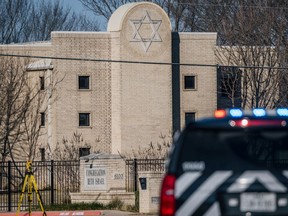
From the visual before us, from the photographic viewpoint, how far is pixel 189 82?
170 ft

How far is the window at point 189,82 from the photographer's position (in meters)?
51.7

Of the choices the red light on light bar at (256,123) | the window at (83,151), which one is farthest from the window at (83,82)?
the red light on light bar at (256,123)

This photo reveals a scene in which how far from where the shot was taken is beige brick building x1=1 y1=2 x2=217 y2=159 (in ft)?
163

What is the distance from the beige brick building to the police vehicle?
3854 cm

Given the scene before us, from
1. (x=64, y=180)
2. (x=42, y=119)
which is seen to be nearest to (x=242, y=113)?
(x=64, y=180)

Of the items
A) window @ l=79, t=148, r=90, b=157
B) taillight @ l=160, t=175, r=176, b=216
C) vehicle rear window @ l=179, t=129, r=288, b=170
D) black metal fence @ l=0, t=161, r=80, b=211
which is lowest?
black metal fence @ l=0, t=161, r=80, b=211

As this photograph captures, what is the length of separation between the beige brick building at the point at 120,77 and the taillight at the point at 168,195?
127ft

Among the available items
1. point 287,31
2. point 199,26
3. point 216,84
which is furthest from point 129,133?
point 199,26

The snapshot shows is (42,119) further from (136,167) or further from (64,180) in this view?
(136,167)

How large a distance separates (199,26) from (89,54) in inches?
847

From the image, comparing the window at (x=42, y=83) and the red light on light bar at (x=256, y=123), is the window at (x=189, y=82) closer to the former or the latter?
the window at (x=42, y=83)

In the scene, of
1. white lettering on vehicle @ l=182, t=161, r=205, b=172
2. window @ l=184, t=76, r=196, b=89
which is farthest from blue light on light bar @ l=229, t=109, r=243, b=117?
window @ l=184, t=76, r=196, b=89

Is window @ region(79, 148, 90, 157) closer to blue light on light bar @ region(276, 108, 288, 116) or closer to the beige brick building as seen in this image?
the beige brick building

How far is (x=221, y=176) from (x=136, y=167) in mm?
27366
